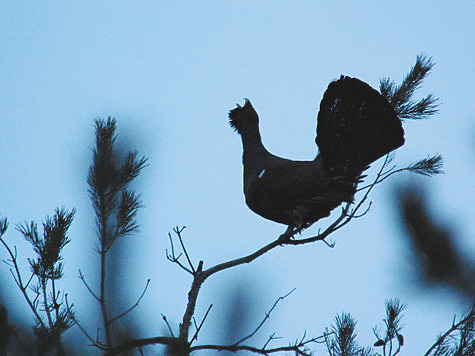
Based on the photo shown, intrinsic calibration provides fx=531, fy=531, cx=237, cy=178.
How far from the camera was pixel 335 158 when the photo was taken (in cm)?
459

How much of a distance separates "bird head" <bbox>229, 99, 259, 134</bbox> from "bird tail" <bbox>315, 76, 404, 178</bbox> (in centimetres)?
162


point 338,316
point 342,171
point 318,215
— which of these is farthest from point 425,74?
point 338,316

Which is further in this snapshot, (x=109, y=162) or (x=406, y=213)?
(x=109, y=162)

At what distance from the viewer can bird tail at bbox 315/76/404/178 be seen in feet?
14.5

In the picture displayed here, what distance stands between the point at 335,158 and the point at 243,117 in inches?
79.9

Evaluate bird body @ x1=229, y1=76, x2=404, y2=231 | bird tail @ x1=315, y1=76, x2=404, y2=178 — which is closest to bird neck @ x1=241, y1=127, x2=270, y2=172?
bird body @ x1=229, y1=76, x2=404, y2=231

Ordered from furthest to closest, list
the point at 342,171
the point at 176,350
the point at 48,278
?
the point at 342,171 → the point at 48,278 → the point at 176,350

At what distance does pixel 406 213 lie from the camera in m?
1.55

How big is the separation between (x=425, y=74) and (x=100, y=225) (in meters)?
2.76

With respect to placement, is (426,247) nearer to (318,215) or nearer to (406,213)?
(406,213)

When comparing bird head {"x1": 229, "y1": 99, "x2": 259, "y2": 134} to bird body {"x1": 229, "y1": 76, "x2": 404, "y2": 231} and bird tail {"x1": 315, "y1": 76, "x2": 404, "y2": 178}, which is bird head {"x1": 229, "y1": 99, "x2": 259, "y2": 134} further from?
bird tail {"x1": 315, "y1": 76, "x2": 404, "y2": 178}

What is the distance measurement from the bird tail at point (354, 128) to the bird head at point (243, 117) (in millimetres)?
1624

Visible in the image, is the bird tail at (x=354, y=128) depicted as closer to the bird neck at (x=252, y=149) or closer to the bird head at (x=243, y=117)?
the bird neck at (x=252, y=149)

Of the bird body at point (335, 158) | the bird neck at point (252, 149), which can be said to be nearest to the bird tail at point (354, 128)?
the bird body at point (335, 158)
